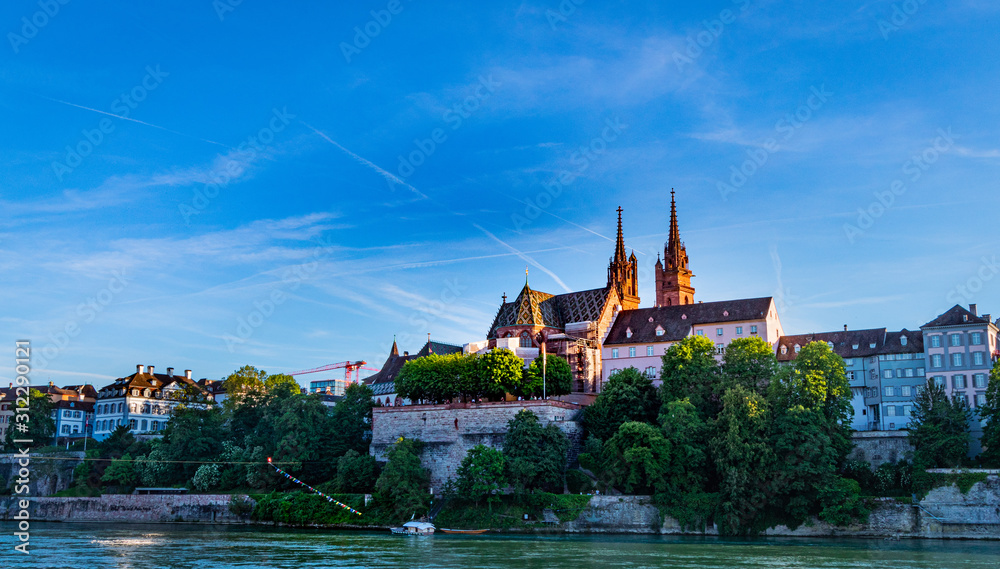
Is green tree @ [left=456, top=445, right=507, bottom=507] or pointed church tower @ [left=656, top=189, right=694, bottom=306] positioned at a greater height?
pointed church tower @ [left=656, top=189, right=694, bottom=306]

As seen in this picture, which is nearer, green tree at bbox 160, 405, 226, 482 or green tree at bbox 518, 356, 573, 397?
green tree at bbox 518, 356, 573, 397

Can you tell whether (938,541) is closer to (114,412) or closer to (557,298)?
(557,298)

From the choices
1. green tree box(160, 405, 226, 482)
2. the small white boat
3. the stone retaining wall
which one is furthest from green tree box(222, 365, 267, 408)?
the small white boat

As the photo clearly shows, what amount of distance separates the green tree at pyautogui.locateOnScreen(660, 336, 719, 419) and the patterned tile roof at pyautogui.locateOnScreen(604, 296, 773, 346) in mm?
13064

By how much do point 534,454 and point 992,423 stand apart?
3272cm

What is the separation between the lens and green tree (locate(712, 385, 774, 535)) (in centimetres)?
6150

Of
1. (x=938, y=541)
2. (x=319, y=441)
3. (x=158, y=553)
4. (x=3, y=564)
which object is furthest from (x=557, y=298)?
(x=3, y=564)

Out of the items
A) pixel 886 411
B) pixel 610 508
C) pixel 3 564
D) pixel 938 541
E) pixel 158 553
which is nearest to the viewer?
pixel 3 564

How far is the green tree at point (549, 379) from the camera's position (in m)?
82.1

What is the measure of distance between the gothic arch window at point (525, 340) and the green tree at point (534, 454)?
2411 centimetres

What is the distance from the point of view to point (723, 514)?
62469mm

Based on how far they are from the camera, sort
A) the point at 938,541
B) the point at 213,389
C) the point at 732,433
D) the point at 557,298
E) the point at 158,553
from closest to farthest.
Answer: the point at 158,553, the point at 938,541, the point at 732,433, the point at 557,298, the point at 213,389

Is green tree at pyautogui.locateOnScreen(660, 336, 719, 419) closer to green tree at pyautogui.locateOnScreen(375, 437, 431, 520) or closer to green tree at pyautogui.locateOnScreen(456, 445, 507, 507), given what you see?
green tree at pyautogui.locateOnScreen(456, 445, 507, 507)

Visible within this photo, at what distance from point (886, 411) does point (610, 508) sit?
94.4 ft
